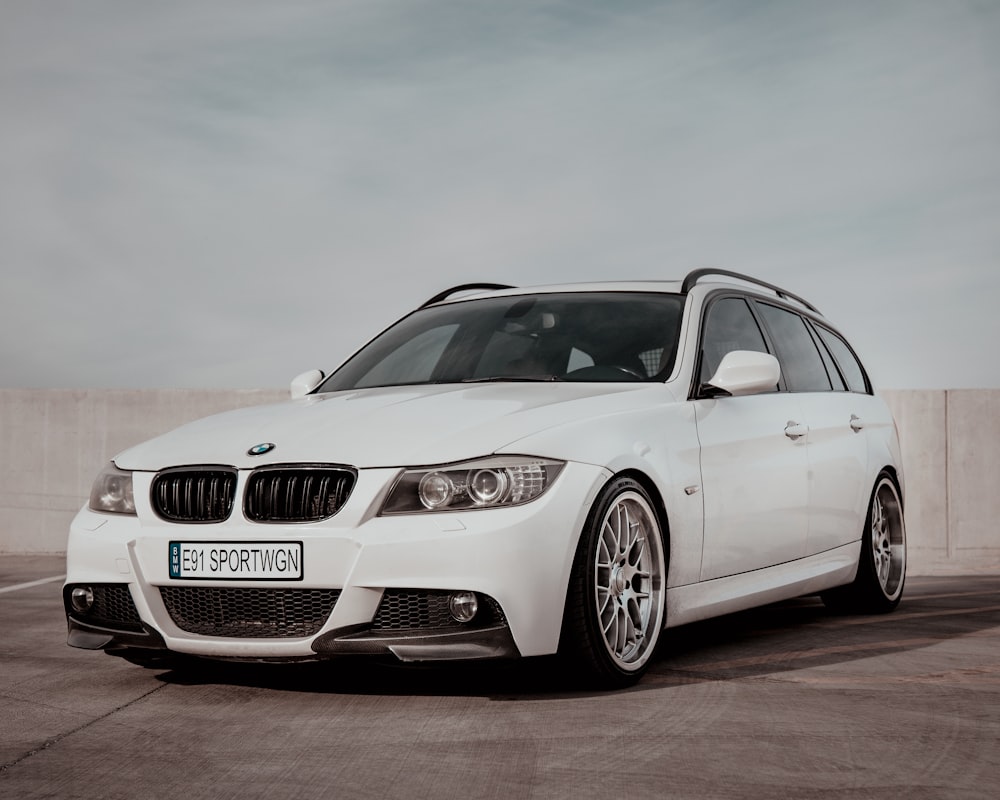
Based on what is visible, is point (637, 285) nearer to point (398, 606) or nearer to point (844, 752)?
point (398, 606)

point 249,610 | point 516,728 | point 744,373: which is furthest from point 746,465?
point 249,610

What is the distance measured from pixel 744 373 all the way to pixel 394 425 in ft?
5.40

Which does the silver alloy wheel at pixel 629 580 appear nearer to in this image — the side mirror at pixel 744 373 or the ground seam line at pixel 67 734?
the side mirror at pixel 744 373

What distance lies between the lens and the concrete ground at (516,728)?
11.2 feet

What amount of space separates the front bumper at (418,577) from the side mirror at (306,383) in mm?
1861

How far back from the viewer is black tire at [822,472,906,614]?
7.33m

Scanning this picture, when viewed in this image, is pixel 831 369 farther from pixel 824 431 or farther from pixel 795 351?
pixel 824 431

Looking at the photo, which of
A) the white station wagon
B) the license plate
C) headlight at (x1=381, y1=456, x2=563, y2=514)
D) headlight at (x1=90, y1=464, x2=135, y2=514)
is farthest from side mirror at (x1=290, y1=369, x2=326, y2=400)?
headlight at (x1=381, y1=456, x2=563, y2=514)

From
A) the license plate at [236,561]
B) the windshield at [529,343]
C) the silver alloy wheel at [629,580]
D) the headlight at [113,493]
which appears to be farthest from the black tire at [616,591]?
the headlight at [113,493]

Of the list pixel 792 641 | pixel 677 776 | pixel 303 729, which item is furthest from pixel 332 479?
pixel 792 641

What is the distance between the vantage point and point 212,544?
4.51m

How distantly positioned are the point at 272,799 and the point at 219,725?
0.98m

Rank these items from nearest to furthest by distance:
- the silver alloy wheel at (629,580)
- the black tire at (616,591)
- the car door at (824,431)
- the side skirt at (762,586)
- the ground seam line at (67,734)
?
the ground seam line at (67,734) < the black tire at (616,591) < the silver alloy wheel at (629,580) < the side skirt at (762,586) < the car door at (824,431)

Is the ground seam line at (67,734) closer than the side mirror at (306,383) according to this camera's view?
Yes
